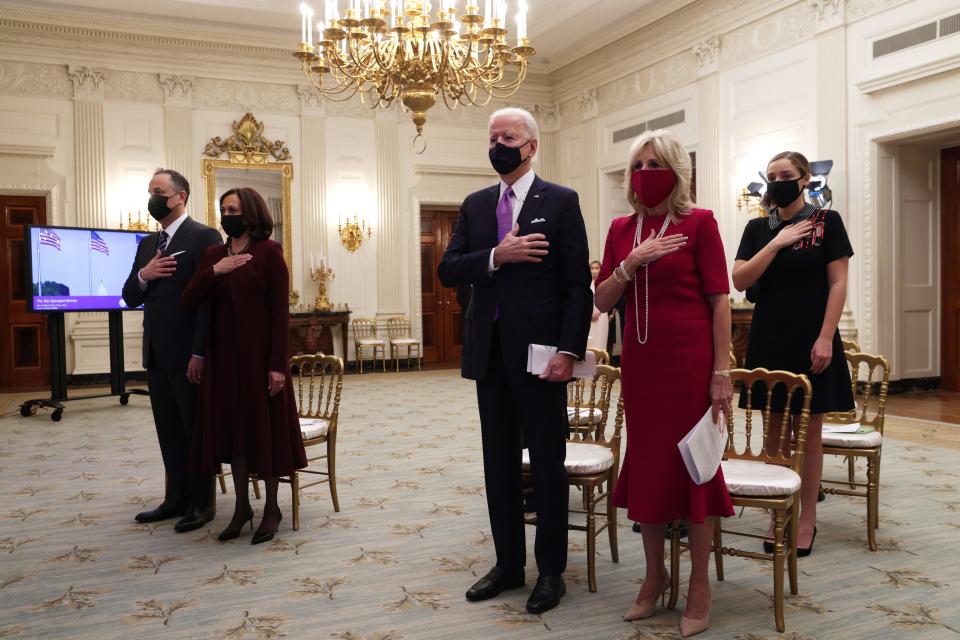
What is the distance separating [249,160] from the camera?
11.0 m

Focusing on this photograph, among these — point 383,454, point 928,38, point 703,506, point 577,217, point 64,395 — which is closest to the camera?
point 703,506

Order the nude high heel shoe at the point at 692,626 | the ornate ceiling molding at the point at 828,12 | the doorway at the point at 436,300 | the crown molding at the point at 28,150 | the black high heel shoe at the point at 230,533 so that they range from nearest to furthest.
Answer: the nude high heel shoe at the point at 692,626 → the black high heel shoe at the point at 230,533 → the ornate ceiling molding at the point at 828,12 → the crown molding at the point at 28,150 → the doorway at the point at 436,300

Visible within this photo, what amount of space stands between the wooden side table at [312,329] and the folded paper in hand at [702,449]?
882 cm

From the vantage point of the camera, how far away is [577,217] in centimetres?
264

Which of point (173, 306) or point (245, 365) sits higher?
point (173, 306)

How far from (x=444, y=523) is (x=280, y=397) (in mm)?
→ 1009

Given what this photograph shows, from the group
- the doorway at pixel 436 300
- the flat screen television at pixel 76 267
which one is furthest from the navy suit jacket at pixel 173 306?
the doorway at pixel 436 300

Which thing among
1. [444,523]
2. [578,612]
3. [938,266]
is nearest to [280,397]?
[444,523]

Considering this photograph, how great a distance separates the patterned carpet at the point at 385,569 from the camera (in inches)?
102

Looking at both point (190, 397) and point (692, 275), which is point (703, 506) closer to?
point (692, 275)

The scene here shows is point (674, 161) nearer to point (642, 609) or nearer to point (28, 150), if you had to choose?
point (642, 609)

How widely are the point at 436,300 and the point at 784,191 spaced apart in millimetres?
9440

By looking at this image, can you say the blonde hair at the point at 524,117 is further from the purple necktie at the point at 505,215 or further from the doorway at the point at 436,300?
the doorway at the point at 436,300

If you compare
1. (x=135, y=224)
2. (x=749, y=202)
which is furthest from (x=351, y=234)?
(x=749, y=202)
